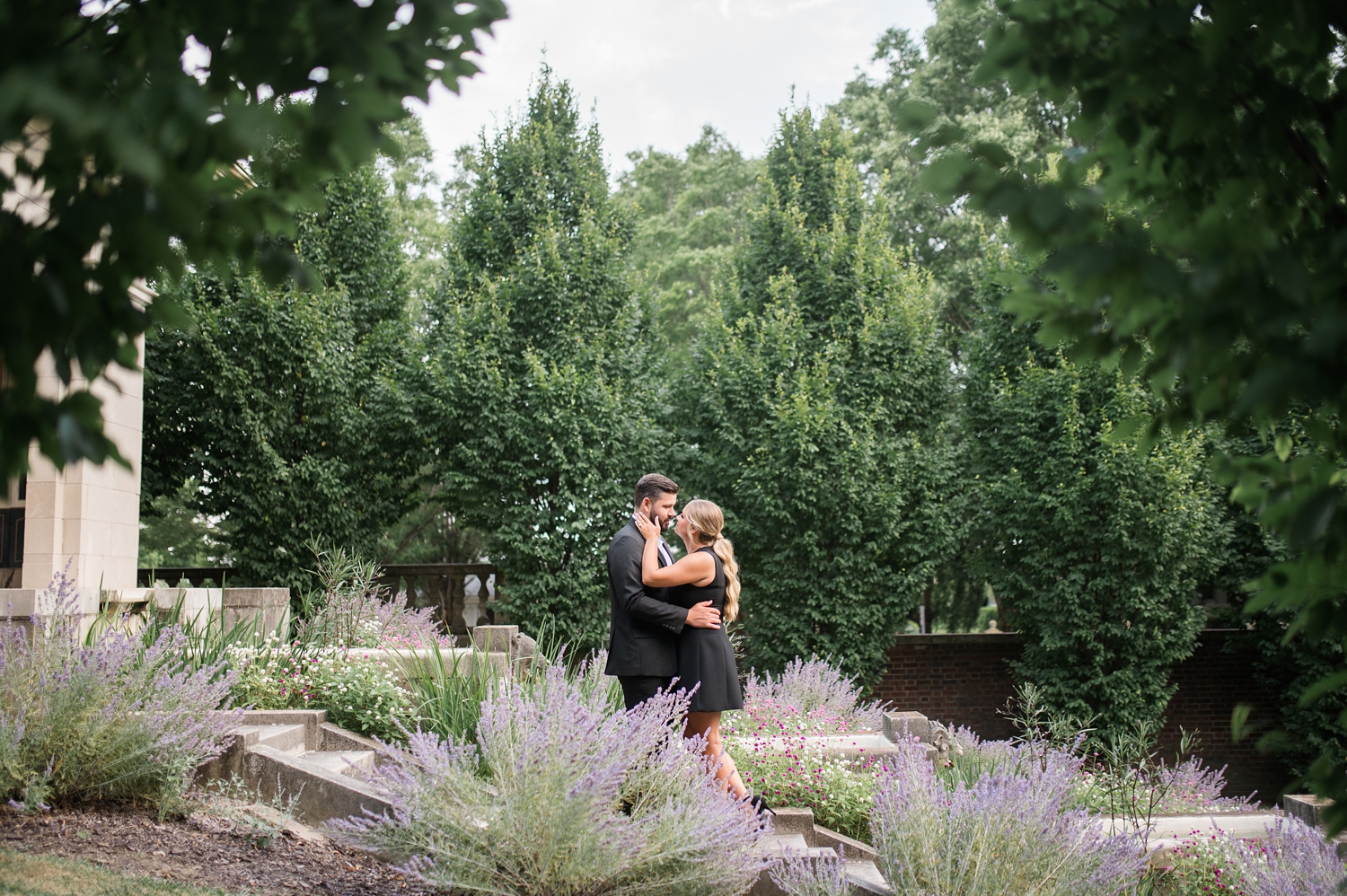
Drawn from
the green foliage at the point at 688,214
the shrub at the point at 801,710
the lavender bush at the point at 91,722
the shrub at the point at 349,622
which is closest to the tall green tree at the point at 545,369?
the shrub at the point at 349,622

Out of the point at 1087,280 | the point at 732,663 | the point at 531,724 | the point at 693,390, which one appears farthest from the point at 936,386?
the point at 1087,280

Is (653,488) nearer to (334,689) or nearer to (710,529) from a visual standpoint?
(710,529)

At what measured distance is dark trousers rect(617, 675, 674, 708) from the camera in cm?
525

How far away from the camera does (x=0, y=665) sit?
4574 millimetres

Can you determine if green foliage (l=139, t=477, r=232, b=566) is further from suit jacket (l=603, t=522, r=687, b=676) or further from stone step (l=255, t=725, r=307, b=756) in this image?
suit jacket (l=603, t=522, r=687, b=676)

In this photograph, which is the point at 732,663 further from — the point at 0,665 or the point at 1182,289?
the point at 1182,289

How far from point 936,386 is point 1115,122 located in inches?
497

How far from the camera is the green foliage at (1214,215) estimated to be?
1.55 m

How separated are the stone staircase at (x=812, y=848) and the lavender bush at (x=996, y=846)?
144 millimetres

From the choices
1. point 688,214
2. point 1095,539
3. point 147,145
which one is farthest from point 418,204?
point 147,145

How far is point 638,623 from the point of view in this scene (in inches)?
208

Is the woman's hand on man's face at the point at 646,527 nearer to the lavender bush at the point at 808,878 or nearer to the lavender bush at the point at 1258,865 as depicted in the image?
the lavender bush at the point at 808,878

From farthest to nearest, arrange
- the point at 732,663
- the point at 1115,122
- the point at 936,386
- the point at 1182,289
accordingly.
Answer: the point at 936,386 < the point at 732,663 < the point at 1115,122 < the point at 1182,289

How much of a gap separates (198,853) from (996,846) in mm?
3548
